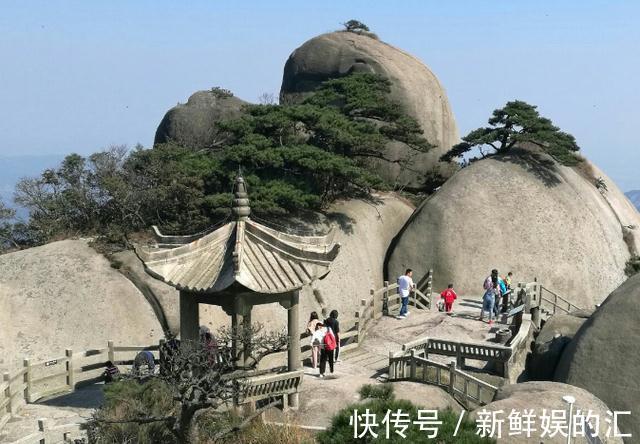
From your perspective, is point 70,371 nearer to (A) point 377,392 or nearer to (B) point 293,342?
(B) point 293,342

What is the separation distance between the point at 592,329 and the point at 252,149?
14.6 meters

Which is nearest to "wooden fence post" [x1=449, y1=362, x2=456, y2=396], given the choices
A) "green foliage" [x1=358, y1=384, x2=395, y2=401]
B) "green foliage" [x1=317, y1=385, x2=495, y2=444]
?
"green foliage" [x1=358, y1=384, x2=395, y2=401]

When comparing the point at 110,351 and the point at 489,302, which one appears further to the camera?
the point at 489,302

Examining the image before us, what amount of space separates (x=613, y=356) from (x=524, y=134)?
18.0 m

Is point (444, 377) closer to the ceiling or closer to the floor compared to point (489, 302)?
closer to the floor

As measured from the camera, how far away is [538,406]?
11891 millimetres

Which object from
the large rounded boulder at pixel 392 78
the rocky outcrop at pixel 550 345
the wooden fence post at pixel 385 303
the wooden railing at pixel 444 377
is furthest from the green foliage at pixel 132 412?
the large rounded boulder at pixel 392 78

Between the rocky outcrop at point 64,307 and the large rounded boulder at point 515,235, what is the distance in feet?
35.9

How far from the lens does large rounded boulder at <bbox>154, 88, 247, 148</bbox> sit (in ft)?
121

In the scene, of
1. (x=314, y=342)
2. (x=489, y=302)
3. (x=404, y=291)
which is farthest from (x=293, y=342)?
(x=489, y=302)

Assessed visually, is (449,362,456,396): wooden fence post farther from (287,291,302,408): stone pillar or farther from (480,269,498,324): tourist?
(480,269,498,324): tourist

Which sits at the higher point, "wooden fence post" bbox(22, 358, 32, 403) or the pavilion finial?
the pavilion finial

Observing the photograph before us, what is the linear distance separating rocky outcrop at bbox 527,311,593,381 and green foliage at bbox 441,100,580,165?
12.8m

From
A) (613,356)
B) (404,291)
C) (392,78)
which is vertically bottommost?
(613,356)
